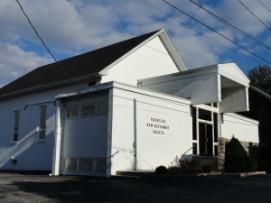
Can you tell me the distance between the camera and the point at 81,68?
25000 mm

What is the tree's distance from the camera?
4991cm

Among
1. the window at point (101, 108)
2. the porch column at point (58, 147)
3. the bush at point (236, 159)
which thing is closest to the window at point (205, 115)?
the bush at point (236, 159)

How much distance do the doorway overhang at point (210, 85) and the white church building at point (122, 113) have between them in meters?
0.05

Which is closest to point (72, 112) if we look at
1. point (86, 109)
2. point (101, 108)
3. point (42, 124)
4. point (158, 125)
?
point (86, 109)

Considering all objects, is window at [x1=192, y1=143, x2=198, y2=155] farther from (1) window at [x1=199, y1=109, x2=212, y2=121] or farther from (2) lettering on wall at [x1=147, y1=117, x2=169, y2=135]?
(2) lettering on wall at [x1=147, y1=117, x2=169, y2=135]

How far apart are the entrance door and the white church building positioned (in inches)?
2.1

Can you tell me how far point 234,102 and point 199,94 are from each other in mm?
3834

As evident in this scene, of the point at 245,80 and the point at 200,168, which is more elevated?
the point at 245,80

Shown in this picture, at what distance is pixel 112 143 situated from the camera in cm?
1716

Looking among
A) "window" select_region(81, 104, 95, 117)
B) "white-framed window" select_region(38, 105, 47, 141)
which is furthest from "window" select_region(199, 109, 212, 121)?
"white-framed window" select_region(38, 105, 47, 141)

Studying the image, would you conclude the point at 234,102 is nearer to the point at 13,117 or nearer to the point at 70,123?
the point at 70,123

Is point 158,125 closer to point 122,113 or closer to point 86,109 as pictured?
point 122,113

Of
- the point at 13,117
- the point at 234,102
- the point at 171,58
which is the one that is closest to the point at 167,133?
the point at 234,102

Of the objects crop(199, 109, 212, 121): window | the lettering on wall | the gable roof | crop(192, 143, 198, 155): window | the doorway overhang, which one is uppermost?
the gable roof
